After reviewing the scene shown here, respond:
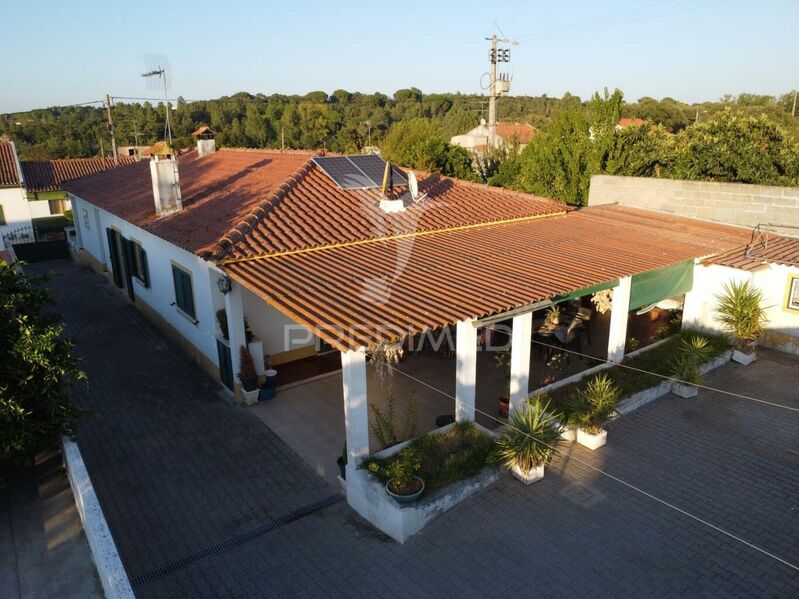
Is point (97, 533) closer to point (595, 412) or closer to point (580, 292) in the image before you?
point (595, 412)

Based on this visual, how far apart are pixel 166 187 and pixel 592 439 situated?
Result: 38.2ft

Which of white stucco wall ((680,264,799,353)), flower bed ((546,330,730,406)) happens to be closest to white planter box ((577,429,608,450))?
flower bed ((546,330,730,406))

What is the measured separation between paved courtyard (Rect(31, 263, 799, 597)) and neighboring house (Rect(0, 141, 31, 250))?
2871 centimetres

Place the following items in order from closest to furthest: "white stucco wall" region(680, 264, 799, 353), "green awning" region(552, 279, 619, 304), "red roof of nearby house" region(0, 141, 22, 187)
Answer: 1. "green awning" region(552, 279, 619, 304)
2. "white stucco wall" region(680, 264, 799, 353)
3. "red roof of nearby house" region(0, 141, 22, 187)

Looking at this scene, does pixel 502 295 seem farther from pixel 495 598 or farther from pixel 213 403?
pixel 213 403

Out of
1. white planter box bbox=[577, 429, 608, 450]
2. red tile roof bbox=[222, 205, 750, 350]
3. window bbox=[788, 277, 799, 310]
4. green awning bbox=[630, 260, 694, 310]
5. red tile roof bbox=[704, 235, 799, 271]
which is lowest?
white planter box bbox=[577, 429, 608, 450]

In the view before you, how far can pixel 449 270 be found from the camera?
33.9 feet

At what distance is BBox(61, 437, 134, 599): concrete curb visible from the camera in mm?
5789

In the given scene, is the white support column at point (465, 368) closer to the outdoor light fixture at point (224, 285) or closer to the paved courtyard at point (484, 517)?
the paved courtyard at point (484, 517)

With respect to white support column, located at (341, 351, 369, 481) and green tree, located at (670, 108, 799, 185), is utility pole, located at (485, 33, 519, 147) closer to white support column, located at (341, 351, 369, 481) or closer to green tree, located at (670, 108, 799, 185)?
green tree, located at (670, 108, 799, 185)

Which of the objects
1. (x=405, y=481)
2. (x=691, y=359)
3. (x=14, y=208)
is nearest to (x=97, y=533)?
(x=405, y=481)

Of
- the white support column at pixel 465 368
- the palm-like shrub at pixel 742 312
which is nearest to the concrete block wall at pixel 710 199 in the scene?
the palm-like shrub at pixel 742 312

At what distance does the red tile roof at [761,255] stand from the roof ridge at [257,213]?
10.1 metres

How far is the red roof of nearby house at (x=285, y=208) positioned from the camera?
1157 centimetres
